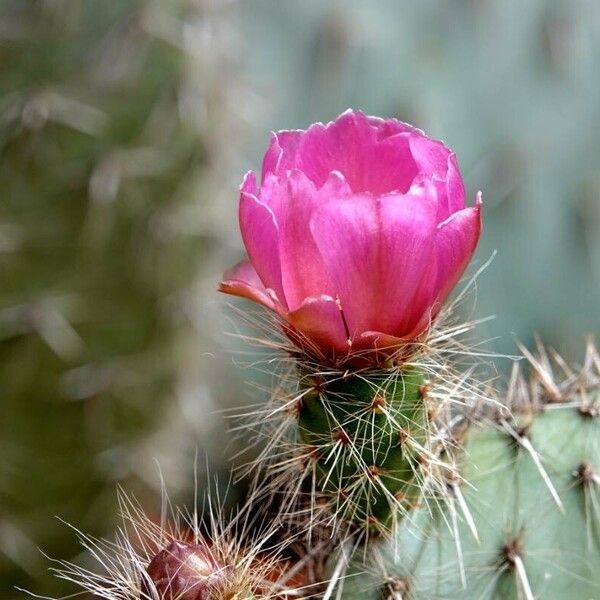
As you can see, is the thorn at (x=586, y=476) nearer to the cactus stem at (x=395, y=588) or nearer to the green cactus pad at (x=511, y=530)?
the green cactus pad at (x=511, y=530)

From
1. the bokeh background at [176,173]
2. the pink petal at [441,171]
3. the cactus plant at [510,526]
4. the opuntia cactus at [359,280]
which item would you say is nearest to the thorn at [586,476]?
the cactus plant at [510,526]

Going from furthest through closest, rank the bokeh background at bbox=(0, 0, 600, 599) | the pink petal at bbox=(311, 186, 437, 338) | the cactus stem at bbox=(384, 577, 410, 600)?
the bokeh background at bbox=(0, 0, 600, 599)
the cactus stem at bbox=(384, 577, 410, 600)
the pink petal at bbox=(311, 186, 437, 338)

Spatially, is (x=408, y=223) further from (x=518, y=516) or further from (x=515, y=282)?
(x=515, y=282)

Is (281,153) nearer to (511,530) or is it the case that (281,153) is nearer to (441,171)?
(441,171)

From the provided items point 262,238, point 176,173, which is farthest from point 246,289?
point 176,173

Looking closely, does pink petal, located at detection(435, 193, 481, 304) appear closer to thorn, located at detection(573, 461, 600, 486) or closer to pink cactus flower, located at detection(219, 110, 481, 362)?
pink cactus flower, located at detection(219, 110, 481, 362)

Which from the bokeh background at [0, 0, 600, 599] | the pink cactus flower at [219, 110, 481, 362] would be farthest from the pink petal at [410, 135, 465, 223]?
the bokeh background at [0, 0, 600, 599]

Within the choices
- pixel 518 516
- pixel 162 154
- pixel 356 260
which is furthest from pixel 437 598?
pixel 162 154
